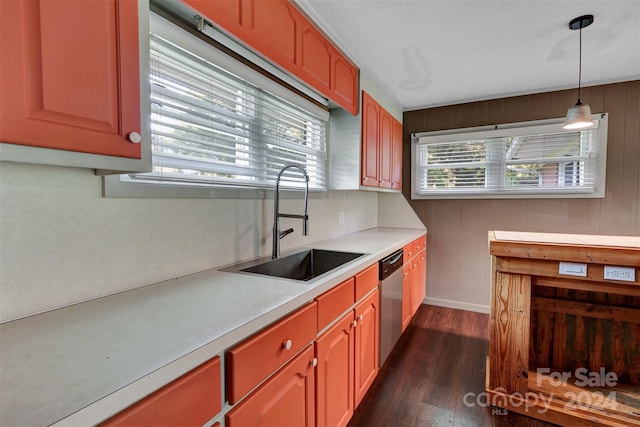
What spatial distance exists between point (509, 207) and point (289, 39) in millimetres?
2825

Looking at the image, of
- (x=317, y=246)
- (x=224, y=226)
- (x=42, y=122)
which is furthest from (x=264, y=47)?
(x=317, y=246)

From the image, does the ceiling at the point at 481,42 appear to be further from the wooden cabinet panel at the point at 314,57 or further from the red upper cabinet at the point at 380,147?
the red upper cabinet at the point at 380,147

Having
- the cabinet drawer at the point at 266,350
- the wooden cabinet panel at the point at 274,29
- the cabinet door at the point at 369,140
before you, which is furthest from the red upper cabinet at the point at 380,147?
the cabinet drawer at the point at 266,350

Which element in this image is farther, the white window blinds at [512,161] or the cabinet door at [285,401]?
the white window blinds at [512,161]

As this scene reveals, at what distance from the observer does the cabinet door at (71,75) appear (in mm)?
615

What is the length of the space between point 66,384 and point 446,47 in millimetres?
2646

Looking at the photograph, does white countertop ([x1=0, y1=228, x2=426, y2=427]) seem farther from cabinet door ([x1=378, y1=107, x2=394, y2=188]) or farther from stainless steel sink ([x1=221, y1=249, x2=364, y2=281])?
cabinet door ([x1=378, y1=107, x2=394, y2=188])

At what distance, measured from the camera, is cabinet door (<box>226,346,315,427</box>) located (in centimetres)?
84

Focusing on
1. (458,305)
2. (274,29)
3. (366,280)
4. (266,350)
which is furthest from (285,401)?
(458,305)

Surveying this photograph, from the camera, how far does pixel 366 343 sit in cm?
176

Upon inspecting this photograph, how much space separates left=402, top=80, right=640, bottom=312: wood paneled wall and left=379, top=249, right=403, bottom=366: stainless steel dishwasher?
4.46 feet

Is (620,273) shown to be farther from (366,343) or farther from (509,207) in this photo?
(509,207)

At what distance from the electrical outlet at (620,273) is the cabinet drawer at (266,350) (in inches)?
61.0

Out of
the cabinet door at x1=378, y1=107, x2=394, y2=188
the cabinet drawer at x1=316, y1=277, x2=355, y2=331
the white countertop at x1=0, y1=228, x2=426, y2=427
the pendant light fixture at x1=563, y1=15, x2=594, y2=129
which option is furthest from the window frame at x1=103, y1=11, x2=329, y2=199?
the pendant light fixture at x1=563, y1=15, x2=594, y2=129
